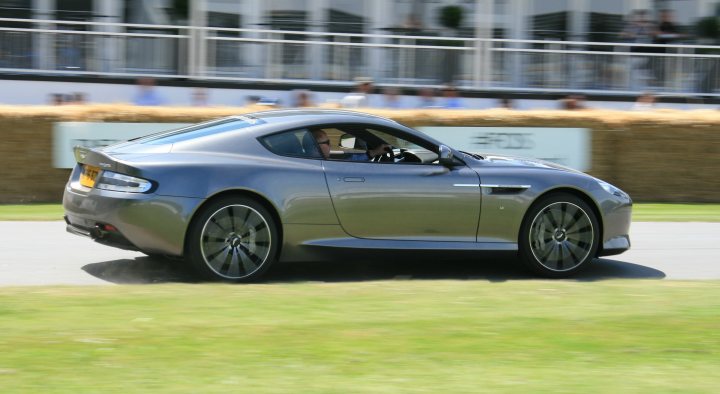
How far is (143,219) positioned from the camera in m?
7.62

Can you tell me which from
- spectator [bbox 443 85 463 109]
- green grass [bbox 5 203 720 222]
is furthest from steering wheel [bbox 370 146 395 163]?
spectator [bbox 443 85 463 109]

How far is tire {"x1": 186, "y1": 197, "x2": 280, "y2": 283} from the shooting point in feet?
25.4

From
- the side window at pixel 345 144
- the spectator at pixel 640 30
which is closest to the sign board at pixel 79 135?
the side window at pixel 345 144

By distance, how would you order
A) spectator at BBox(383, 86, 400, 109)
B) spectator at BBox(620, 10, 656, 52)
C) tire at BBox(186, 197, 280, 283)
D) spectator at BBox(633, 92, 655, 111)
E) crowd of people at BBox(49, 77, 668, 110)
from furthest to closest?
spectator at BBox(620, 10, 656, 52) → spectator at BBox(633, 92, 655, 111) → spectator at BBox(383, 86, 400, 109) → crowd of people at BBox(49, 77, 668, 110) → tire at BBox(186, 197, 280, 283)

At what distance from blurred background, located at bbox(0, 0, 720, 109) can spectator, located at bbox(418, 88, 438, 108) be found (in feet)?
0.13

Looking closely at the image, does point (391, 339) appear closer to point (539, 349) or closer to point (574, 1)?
point (539, 349)

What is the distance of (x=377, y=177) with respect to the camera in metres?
8.17

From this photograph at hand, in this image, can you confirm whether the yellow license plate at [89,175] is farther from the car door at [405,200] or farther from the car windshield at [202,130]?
the car door at [405,200]

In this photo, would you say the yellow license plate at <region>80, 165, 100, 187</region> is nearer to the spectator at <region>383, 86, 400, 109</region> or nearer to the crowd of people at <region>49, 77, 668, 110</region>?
Result: the crowd of people at <region>49, 77, 668, 110</region>

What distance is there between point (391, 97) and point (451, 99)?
110 cm

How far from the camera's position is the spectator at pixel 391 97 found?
1825cm

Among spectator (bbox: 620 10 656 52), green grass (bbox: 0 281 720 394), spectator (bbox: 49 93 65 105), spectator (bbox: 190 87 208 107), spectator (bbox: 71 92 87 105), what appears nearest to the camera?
green grass (bbox: 0 281 720 394)

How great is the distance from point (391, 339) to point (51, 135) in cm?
906

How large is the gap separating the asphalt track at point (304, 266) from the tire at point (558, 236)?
0.59 ft
